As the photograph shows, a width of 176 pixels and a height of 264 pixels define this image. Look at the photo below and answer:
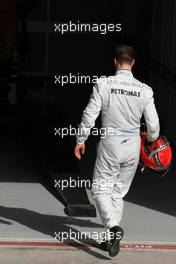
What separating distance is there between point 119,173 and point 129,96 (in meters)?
0.73

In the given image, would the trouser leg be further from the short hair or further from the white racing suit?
the short hair

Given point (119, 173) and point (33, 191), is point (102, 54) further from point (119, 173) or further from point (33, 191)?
point (119, 173)

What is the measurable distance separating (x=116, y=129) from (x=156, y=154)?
47cm

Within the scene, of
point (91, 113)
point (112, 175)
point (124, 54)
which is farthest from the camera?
point (112, 175)

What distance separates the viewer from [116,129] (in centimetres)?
798

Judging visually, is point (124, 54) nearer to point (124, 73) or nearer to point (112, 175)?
point (124, 73)

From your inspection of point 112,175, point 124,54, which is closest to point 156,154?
point 112,175

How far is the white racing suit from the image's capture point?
788cm

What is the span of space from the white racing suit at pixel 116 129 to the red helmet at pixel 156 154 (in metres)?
0.13

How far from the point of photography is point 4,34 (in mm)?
16547

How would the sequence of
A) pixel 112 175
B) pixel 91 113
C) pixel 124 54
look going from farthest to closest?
1. pixel 112 175
2. pixel 124 54
3. pixel 91 113

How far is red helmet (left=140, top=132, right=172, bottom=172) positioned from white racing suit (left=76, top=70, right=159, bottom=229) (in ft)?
0.43

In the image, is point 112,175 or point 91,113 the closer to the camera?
point 91,113

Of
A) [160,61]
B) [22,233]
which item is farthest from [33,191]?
[160,61]
